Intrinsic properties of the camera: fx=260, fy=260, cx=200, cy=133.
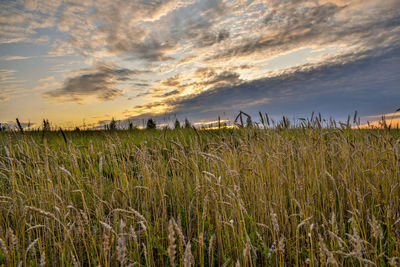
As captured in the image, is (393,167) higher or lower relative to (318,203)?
higher

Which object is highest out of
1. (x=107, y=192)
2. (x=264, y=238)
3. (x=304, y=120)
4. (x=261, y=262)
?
(x=304, y=120)

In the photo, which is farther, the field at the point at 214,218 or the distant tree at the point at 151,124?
the distant tree at the point at 151,124

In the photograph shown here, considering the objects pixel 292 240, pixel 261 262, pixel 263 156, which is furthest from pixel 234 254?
pixel 263 156

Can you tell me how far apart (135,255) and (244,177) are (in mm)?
1851

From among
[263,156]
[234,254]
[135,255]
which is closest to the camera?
[135,255]

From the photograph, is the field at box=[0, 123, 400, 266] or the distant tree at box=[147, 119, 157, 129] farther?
the distant tree at box=[147, 119, 157, 129]

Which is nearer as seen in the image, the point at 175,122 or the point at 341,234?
the point at 341,234

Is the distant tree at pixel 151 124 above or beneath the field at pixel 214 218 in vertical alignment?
above

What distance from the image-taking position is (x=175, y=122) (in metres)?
11.6

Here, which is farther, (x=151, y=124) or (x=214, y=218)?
(x=151, y=124)

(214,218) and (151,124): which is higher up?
(151,124)

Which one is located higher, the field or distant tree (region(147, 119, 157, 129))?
distant tree (region(147, 119, 157, 129))

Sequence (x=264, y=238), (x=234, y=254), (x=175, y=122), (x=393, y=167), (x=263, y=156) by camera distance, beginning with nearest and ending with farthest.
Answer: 1. (x=234, y=254)
2. (x=264, y=238)
3. (x=393, y=167)
4. (x=263, y=156)
5. (x=175, y=122)

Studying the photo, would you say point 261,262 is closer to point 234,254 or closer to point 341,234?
point 234,254
